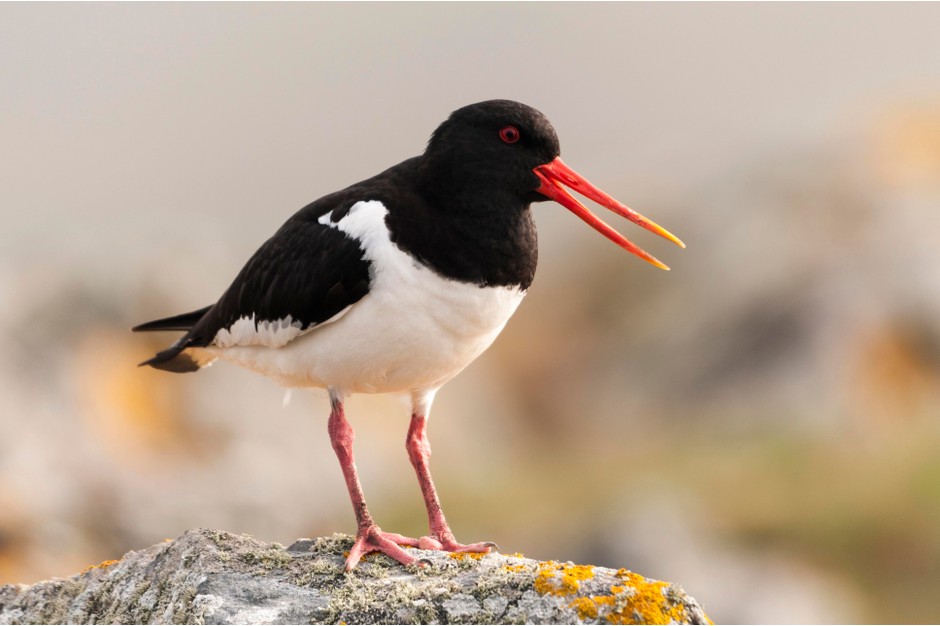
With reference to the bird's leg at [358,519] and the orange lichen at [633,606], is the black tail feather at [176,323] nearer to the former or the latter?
the bird's leg at [358,519]

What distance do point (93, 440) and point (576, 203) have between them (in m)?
7.73

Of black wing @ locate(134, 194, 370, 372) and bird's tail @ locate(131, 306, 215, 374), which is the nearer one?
black wing @ locate(134, 194, 370, 372)

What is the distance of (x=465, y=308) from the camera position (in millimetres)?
6742

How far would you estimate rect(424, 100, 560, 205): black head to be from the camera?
697 cm

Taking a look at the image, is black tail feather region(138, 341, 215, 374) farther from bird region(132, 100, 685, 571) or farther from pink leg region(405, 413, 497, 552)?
pink leg region(405, 413, 497, 552)

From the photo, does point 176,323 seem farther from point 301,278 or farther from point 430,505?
point 430,505

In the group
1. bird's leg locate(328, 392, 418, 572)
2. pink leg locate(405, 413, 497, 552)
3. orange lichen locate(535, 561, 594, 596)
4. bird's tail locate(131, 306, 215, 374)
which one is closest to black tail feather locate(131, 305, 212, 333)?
bird's tail locate(131, 306, 215, 374)

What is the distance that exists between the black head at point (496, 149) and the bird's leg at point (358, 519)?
5.82 feet

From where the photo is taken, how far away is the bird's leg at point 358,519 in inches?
265

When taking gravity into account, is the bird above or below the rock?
above

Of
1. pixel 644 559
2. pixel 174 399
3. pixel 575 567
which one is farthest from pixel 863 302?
pixel 575 567

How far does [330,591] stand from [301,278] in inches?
82.0

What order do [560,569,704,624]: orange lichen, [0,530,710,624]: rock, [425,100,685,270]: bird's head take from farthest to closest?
[425,100,685,270]: bird's head < [0,530,710,624]: rock < [560,569,704,624]: orange lichen

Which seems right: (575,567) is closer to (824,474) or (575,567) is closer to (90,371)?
(90,371)
